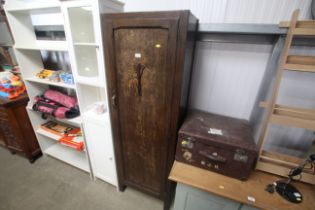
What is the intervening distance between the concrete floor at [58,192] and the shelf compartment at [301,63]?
1.68 m

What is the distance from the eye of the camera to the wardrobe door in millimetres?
926

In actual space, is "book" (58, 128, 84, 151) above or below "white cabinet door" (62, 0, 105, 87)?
below

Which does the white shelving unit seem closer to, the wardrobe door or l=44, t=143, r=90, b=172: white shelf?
l=44, t=143, r=90, b=172: white shelf

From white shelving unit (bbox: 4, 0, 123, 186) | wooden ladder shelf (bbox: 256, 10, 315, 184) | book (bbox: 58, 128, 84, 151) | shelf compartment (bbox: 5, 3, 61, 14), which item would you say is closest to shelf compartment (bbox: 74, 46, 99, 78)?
white shelving unit (bbox: 4, 0, 123, 186)

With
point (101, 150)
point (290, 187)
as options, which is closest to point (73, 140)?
point (101, 150)

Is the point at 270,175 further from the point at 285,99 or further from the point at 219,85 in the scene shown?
the point at 219,85

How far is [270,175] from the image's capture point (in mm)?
1057

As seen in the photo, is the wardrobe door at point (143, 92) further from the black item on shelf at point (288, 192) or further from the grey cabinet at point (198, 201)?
the black item on shelf at point (288, 192)

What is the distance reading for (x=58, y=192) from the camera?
169 centimetres

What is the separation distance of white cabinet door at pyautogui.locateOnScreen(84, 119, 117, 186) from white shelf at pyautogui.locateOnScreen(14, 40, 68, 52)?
72cm

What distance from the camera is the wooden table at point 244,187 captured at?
86cm

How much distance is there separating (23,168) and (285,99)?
3061 millimetres

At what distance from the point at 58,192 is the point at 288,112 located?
7.59ft

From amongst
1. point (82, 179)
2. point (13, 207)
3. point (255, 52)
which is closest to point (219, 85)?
point (255, 52)
